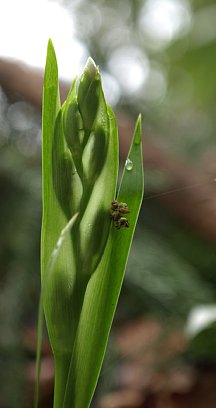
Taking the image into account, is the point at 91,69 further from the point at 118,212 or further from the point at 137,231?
the point at 137,231

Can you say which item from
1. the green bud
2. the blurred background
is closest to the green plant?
the green bud

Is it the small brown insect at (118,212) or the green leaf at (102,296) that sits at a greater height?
the small brown insect at (118,212)

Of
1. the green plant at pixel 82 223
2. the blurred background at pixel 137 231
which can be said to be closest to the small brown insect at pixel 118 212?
the green plant at pixel 82 223

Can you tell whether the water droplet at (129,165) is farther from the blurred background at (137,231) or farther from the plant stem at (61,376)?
the blurred background at (137,231)

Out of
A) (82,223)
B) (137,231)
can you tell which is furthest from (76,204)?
(137,231)

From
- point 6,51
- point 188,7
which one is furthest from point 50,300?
point 188,7

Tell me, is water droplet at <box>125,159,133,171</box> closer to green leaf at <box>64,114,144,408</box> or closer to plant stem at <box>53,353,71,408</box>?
green leaf at <box>64,114,144,408</box>
